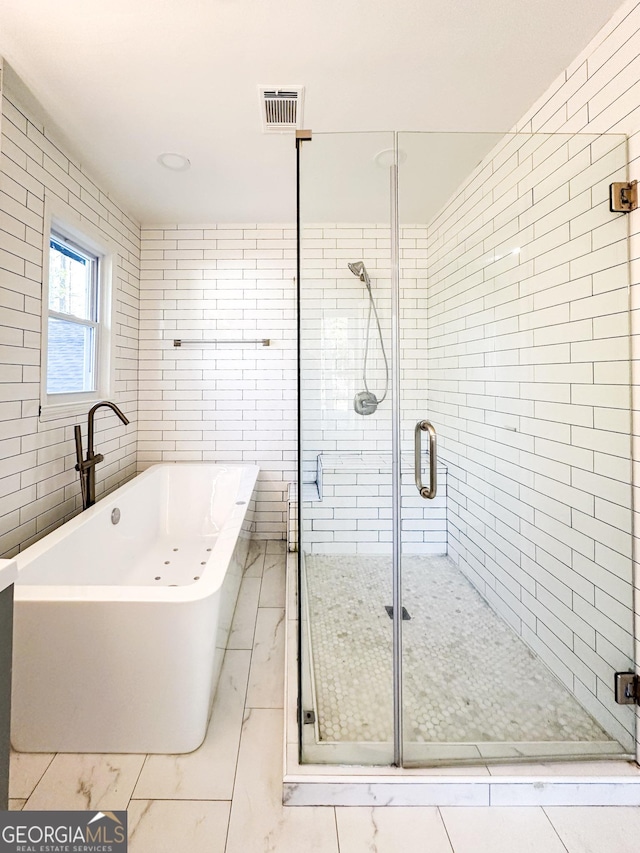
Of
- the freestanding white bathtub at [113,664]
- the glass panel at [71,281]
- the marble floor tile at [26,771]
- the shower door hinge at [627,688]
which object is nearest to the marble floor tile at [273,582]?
the freestanding white bathtub at [113,664]

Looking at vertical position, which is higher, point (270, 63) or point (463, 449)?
point (270, 63)

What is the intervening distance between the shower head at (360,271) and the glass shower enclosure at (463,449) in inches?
0.4

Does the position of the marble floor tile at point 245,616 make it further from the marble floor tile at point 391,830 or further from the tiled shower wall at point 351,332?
the tiled shower wall at point 351,332

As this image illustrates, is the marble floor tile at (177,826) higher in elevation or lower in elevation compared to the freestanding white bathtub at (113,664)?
lower

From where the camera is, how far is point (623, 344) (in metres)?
1.26

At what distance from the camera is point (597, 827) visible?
3.57 ft

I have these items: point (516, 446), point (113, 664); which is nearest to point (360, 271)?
point (516, 446)

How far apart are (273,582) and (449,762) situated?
1447mm

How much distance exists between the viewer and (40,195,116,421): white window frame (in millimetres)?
1926

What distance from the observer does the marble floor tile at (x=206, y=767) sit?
3.82 ft

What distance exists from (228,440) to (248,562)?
0.99 meters

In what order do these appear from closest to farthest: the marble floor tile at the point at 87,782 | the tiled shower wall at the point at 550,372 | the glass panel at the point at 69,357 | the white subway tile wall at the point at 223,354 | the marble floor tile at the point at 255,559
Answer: the marble floor tile at the point at 87,782
the tiled shower wall at the point at 550,372
the glass panel at the point at 69,357
the marble floor tile at the point at 255,559
the white subway tile wall at the point at 223,354

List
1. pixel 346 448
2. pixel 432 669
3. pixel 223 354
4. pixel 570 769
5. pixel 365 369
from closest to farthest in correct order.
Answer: pixel 570 769
pixel 432 669
pixel 365 369
pixel 346 448
pixel 223 354

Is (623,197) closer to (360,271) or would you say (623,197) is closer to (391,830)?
(360,271)
